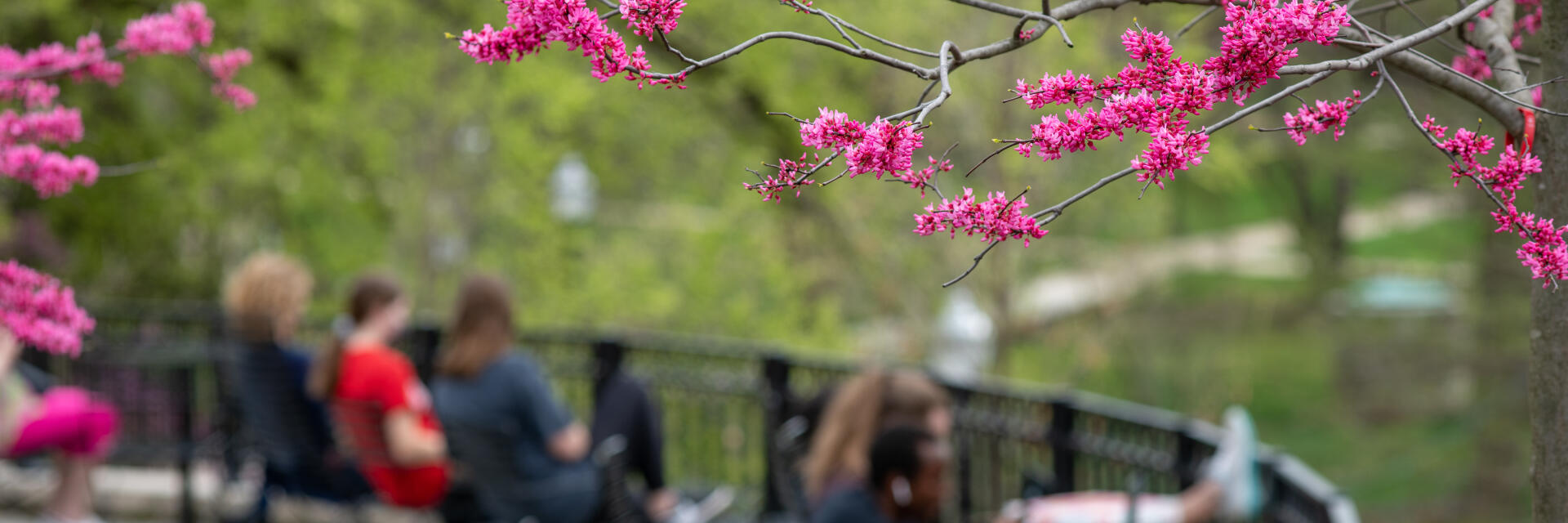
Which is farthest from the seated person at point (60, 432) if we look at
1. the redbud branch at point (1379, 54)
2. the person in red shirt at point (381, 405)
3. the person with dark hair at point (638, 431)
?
the redbud branch at point (1379, 54)

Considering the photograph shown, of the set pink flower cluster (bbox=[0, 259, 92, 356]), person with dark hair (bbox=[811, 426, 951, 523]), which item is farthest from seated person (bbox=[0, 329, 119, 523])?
person with dark hair (bbox=[811, 426, 951, 523])

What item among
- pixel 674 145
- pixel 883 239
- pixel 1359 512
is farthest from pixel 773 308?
pixel 1359 512

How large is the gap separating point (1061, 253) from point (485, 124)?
513cm

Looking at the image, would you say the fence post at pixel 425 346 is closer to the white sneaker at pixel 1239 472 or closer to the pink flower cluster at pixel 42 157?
the white sneaker at pixel 1239 472

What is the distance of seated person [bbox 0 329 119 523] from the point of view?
540 cm

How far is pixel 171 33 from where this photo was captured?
120 inches

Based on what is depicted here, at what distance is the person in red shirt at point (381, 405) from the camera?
17.3 feet

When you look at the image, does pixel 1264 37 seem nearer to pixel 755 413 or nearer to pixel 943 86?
pixel 943 86

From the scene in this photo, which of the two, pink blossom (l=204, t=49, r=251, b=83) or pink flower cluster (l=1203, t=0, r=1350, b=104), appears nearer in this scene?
pink flower cluster (l=1203, t=0, r=1350, b=104)

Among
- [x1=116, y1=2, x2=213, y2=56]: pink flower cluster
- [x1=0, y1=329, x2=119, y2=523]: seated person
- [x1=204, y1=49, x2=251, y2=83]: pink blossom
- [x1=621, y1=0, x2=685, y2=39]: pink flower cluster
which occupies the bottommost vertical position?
[x1=0, y1=329, x2=119, y2=523]: seated person

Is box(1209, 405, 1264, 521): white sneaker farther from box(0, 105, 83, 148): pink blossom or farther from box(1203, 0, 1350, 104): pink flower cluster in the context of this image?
box(0, 105, 83, 148): pink blossom

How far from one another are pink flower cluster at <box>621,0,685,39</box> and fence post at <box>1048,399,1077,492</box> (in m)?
3.88

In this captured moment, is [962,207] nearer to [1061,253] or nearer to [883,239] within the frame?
[883,239]

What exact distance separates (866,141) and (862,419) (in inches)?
107
